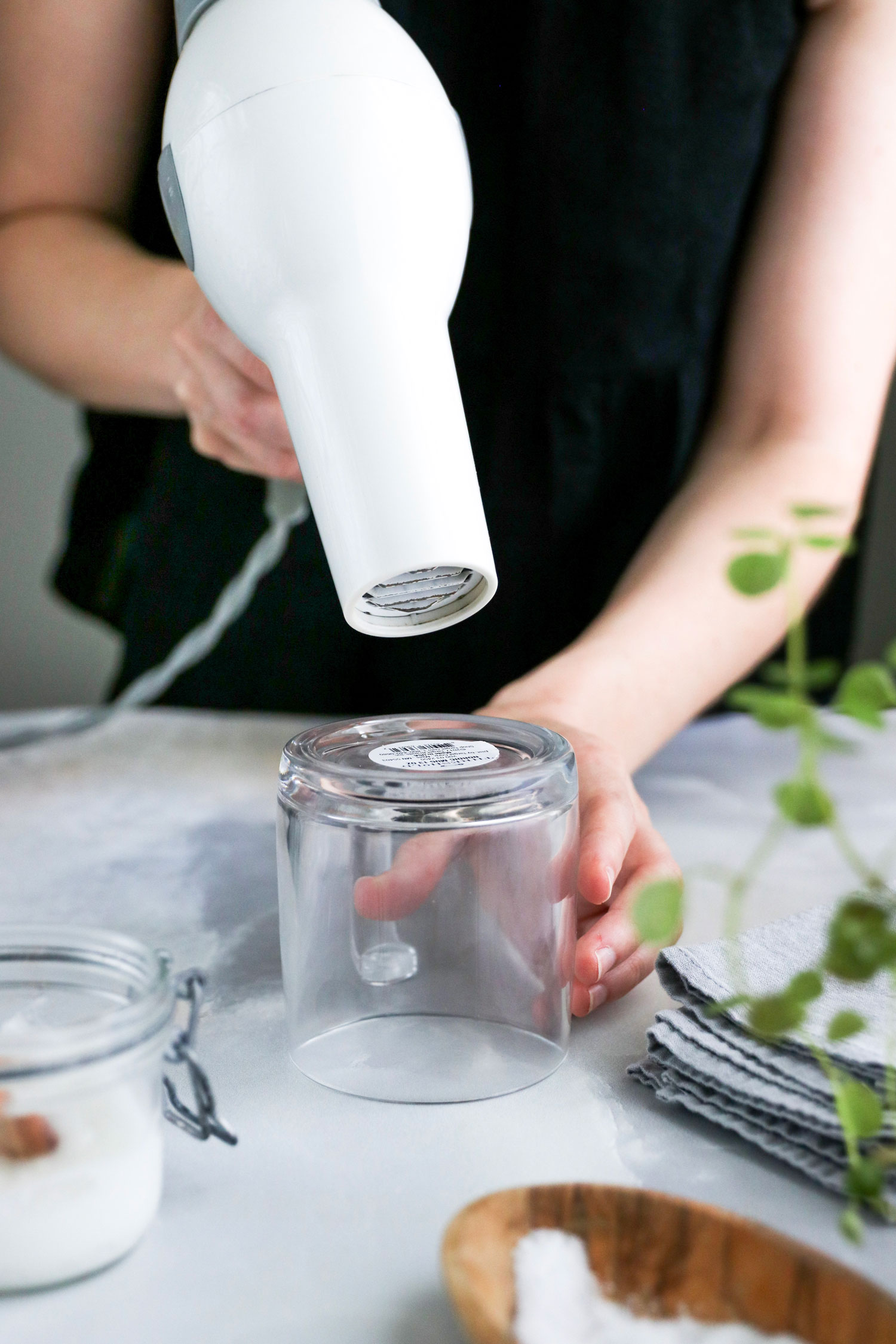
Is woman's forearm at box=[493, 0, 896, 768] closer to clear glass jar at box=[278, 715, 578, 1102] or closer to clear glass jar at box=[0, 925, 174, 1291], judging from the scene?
clear glass jar at box=[278, 715, 578, 1102]

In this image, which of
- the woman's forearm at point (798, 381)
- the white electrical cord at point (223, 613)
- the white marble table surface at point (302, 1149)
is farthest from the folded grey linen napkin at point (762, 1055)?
the white electrical cord at point (223, 613)

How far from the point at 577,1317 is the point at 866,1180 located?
7cm

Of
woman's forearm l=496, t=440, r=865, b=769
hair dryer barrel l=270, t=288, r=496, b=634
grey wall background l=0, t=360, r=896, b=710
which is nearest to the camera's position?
hair dryer barrel l=270, t=288, r=496, b=634

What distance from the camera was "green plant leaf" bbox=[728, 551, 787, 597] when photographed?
0.25 metres

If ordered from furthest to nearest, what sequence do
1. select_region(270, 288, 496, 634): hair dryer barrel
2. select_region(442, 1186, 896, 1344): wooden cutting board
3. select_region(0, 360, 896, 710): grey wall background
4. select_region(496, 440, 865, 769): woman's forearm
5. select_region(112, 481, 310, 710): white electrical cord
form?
select_region(0, 360, 896, 710): grey wall background, select_region(112, 481, 310, 710): white electrical cord, select_region(496, 440, 865, 769): woman's forearm, select_region(270, 288, 496, 634): hair dryer barrel, select_region(442, 1186, 896, 1344): wooden cutting board

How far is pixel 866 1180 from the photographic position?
0.87 ft

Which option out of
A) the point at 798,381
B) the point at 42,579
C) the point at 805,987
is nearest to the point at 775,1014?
the point at 805,987

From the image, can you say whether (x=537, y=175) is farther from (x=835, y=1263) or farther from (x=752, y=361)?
(x=835, y=1263)

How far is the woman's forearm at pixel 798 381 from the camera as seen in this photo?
66 cm

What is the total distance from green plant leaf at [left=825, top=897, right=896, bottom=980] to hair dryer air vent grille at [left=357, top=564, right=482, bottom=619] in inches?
6.6

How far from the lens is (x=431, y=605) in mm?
396

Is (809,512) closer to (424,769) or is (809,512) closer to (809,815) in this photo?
(809,815)

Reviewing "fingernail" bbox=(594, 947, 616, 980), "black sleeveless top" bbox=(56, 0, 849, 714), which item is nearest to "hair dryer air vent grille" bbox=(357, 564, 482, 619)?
"fingernail" bbox=(594, 947, 616, 980)

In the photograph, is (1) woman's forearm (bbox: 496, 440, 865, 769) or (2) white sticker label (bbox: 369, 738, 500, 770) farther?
(1) woman's forearm (bbox: 496, 440, 865, 769)
